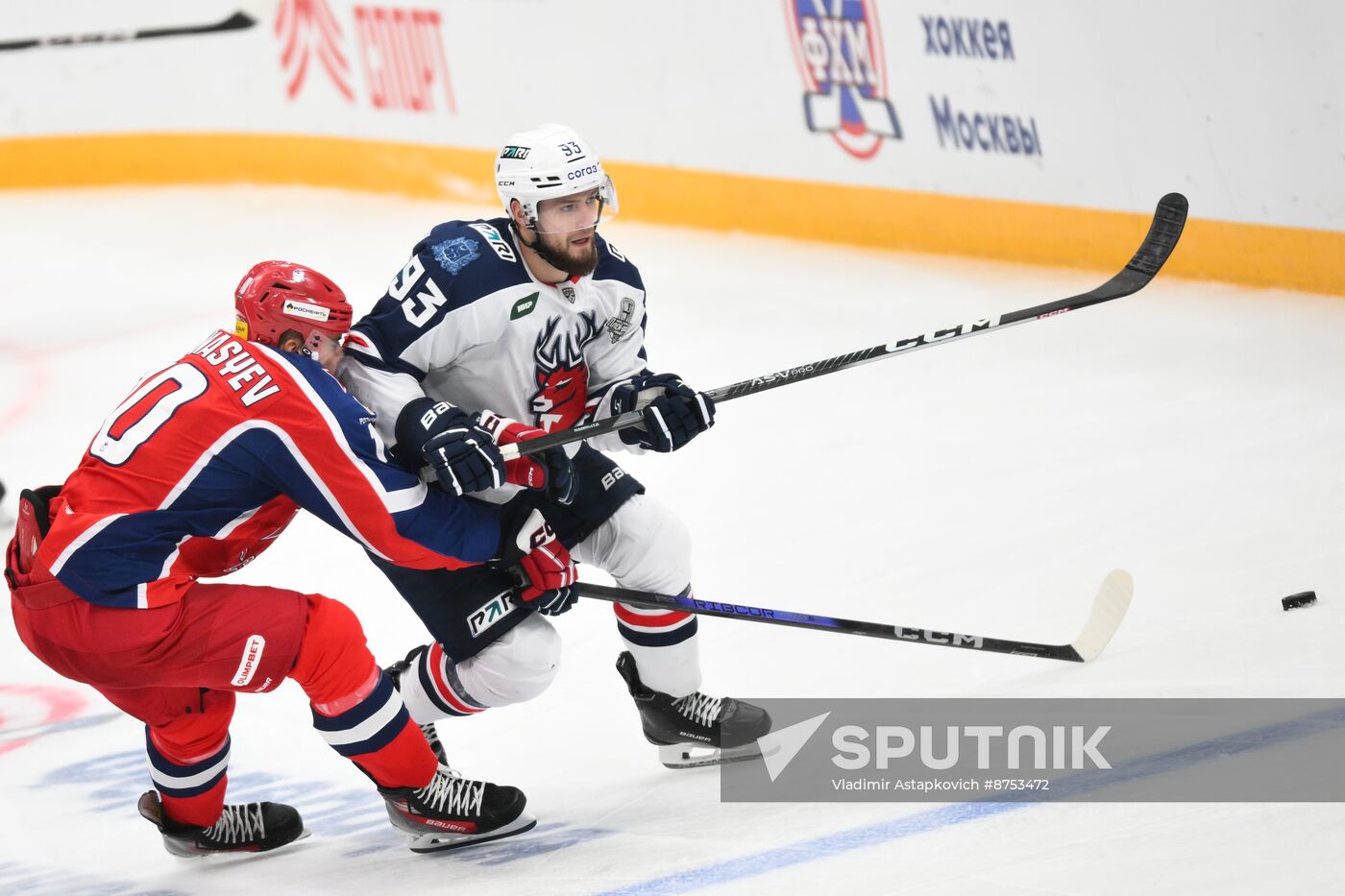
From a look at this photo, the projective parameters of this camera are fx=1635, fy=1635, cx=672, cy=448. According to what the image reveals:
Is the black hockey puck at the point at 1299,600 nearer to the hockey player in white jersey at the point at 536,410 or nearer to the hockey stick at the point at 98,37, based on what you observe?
the hockey player in white jersey at the point at 536,410

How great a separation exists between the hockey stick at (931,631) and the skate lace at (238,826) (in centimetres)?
67

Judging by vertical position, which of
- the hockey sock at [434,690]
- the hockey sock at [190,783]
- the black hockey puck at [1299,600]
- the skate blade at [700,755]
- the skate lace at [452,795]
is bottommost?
the skate blade at [700,755]

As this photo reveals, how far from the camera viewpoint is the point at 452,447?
96.9 inches

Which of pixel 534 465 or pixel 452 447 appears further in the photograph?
pixel 534 465

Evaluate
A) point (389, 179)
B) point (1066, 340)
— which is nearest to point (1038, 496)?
point (1066, 340)

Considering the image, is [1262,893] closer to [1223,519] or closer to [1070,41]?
[1223,519]

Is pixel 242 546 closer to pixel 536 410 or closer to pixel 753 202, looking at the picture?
pixel 536 410

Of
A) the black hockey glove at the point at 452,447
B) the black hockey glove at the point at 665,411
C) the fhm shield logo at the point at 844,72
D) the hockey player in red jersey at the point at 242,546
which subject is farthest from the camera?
the fhm shield logo at the point at 844,72

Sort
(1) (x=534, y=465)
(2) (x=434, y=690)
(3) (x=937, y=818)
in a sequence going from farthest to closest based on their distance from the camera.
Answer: (2) (x=434, y=690), (1) (x=534, y=465), (3) (x=937, y=818)

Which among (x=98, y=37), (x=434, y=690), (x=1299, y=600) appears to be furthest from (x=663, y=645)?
(x=98, y=37)

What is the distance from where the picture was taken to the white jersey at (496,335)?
2633mm

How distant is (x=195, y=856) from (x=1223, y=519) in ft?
7.33

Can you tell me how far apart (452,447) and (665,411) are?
40 centimetres

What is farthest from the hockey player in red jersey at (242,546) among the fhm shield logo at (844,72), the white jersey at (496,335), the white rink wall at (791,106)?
the fhm shield logo at (844,72)
